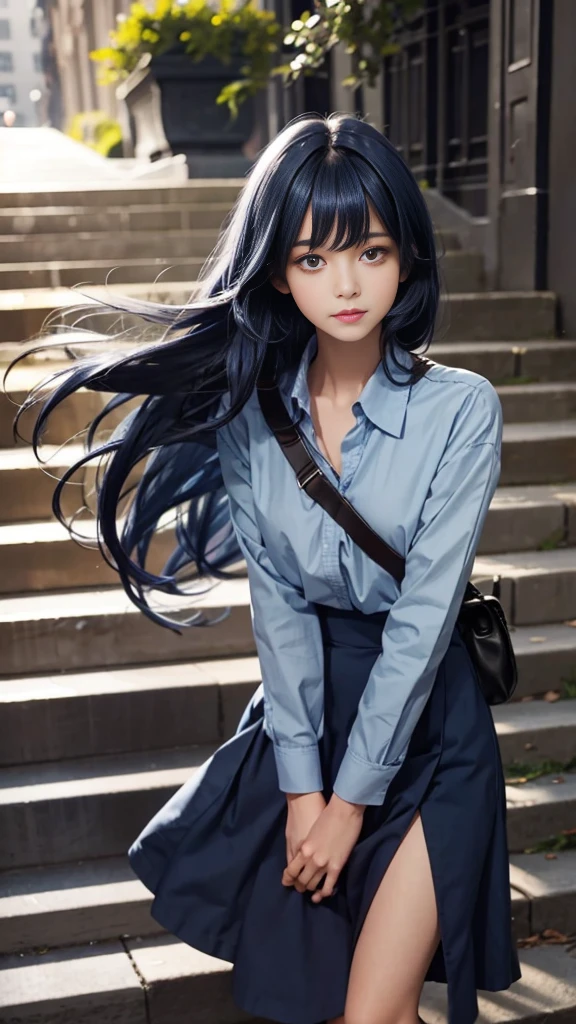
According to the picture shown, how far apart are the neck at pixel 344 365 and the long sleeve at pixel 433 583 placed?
0.24 m

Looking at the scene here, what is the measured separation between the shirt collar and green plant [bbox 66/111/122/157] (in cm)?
1362

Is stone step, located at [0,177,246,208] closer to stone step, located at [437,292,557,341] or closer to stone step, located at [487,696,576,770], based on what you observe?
stone step, located at [437,292,557,341]

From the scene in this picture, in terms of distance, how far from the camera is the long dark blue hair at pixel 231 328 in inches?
77.3

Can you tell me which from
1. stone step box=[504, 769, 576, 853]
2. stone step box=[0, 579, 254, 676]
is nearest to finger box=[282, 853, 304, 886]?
stone step box=[504, 769, 576, 853]

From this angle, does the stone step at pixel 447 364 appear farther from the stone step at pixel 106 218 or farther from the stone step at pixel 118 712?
the stone step at pixel 106 218

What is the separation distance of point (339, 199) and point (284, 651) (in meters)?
0.83

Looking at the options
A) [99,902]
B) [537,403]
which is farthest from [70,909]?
[537,403]

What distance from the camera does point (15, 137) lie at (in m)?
14.0

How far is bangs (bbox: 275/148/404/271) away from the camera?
1.95 metres

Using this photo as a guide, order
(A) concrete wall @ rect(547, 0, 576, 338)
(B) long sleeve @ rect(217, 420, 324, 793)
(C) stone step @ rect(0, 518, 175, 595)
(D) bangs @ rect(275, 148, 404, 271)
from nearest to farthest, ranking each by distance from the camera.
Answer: (D) bangs @ rect(275, 148, 404, 271) → (B) long sleeve @ rect(217, 420, 324, 793) → (C) stone step @ rect(0, 518, 175, 595) → (A) concrete wall @ rect(547, 0, 576, 338)

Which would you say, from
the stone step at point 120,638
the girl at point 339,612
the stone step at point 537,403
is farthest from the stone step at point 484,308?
the girl at point 339,612

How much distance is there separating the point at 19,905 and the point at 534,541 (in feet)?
8.42

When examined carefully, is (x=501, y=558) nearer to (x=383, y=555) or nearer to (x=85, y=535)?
(x=85, y=535)

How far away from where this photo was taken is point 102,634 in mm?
4020
